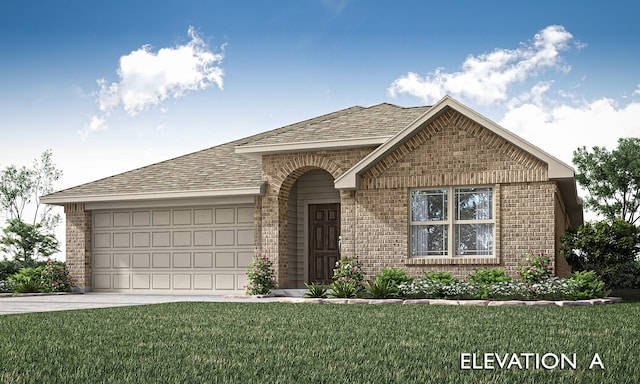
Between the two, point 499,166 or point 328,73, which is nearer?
point 499,166

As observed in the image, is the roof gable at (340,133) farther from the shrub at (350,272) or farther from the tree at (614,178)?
the tree at (614,178)

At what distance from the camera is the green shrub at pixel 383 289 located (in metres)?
16.7

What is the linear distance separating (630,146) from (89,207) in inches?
1149

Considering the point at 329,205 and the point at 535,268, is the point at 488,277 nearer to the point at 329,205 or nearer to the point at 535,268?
the point at 535,268

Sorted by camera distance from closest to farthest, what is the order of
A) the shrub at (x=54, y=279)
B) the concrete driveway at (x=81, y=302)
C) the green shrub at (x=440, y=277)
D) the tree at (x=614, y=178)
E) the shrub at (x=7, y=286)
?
1. the concrete driveway at (x=81, y=302)
2. the green shrub at (x=440, y=277)
3. the shrub at (x=54, y=279)
4. the shrub at (x=7, y=286)
5. the tree at (x=614, y=178)

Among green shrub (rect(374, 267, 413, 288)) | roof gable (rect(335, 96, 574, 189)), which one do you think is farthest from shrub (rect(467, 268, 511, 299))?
roof gable (rect(335, 96, 574, 189))

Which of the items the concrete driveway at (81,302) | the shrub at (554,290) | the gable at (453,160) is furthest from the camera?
the gable at (453,160)

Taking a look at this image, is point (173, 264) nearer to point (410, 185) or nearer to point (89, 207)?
point (89, 207)

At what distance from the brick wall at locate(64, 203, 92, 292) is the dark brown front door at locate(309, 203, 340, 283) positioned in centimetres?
757

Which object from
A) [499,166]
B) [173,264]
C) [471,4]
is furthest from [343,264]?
[471,4]

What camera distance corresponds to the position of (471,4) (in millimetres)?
26578

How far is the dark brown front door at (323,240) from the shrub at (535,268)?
6.03m

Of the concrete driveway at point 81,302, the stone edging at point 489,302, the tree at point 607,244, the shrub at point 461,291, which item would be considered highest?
the tree at point 607,244

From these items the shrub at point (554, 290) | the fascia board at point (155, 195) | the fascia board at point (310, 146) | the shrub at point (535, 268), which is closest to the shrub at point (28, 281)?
the fascia board at point (155, 195)
